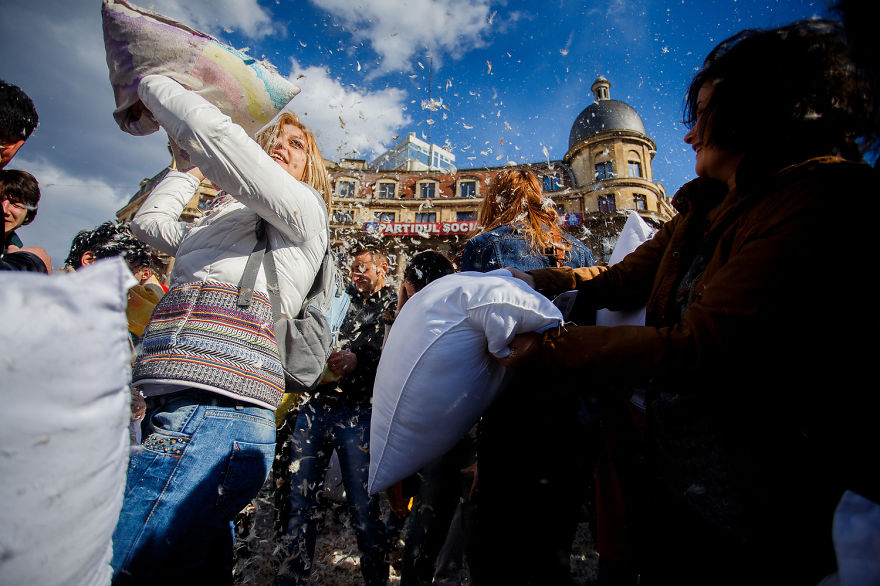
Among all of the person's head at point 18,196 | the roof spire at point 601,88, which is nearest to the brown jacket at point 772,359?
the person's head at point 18,196

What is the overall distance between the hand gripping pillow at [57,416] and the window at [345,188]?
26502 mm

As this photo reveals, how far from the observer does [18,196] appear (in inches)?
76.7

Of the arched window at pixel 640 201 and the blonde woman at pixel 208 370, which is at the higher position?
the arched window at pixel 640 201

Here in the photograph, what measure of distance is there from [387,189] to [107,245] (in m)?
28.0

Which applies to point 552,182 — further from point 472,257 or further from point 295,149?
point 295,149

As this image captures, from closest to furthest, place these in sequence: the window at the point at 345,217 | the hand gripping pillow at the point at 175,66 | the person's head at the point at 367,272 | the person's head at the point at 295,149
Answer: the hand gripping pillow at the point at 175,66
the person's head at the point at 295,149
the person's head at the point at 367,272
the window at the point at 345,217

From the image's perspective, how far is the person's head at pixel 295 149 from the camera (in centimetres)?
170

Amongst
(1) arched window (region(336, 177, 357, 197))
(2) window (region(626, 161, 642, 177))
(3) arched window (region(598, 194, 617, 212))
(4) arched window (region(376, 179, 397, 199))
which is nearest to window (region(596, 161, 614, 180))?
(3) arched window (region(598, 194, 617, 212))

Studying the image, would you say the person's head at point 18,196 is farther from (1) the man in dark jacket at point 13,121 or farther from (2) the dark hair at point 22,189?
(1) the man in dark jacket at point 13,121

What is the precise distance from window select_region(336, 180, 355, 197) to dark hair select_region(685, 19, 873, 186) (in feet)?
86.2

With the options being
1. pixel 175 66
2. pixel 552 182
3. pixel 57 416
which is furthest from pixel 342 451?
pixel 552 182

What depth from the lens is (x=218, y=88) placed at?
4.59ft

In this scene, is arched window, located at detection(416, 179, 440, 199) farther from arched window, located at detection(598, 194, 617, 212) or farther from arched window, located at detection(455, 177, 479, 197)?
arched window, located at detection(598, 194, 617, 212)

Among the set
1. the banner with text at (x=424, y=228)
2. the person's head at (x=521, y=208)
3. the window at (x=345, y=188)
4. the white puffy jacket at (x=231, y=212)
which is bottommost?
the white puffy jacket at (x=231, y=212)
